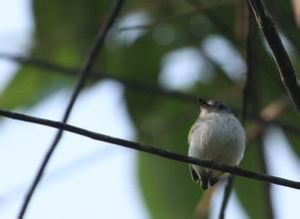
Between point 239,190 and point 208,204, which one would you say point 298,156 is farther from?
point 208,204

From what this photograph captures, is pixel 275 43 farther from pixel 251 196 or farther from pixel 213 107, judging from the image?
pixel 251 196

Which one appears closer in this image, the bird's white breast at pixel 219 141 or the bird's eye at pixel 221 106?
the bird's white breast at pixel 219 141

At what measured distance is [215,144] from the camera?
4551 millimetres

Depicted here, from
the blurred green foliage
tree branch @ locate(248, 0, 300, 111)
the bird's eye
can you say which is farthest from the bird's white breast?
tree branch @ locate(248, 0, 300, 111)

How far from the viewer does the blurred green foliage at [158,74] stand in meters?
6.26

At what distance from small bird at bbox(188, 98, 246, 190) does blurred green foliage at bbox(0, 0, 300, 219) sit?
4.12 feet

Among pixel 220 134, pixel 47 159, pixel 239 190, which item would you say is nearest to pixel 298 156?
pixel 239 190

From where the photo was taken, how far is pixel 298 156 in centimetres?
633

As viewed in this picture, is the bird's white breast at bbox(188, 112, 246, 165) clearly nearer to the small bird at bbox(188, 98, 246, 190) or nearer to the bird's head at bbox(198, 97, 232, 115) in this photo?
the small bird at bbox(188, 98, 246, 190)

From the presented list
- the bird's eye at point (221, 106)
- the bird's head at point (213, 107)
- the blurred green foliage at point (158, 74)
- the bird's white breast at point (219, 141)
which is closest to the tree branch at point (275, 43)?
the bird's white breast at point (219, 141)

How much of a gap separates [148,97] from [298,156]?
1223 millimetres

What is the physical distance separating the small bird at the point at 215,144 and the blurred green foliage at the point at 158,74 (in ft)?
4.12

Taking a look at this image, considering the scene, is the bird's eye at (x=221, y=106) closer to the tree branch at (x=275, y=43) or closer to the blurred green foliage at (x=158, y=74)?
the blurred green foliage at (x=158, y=74)

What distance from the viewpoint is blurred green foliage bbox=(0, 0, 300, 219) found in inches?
247
